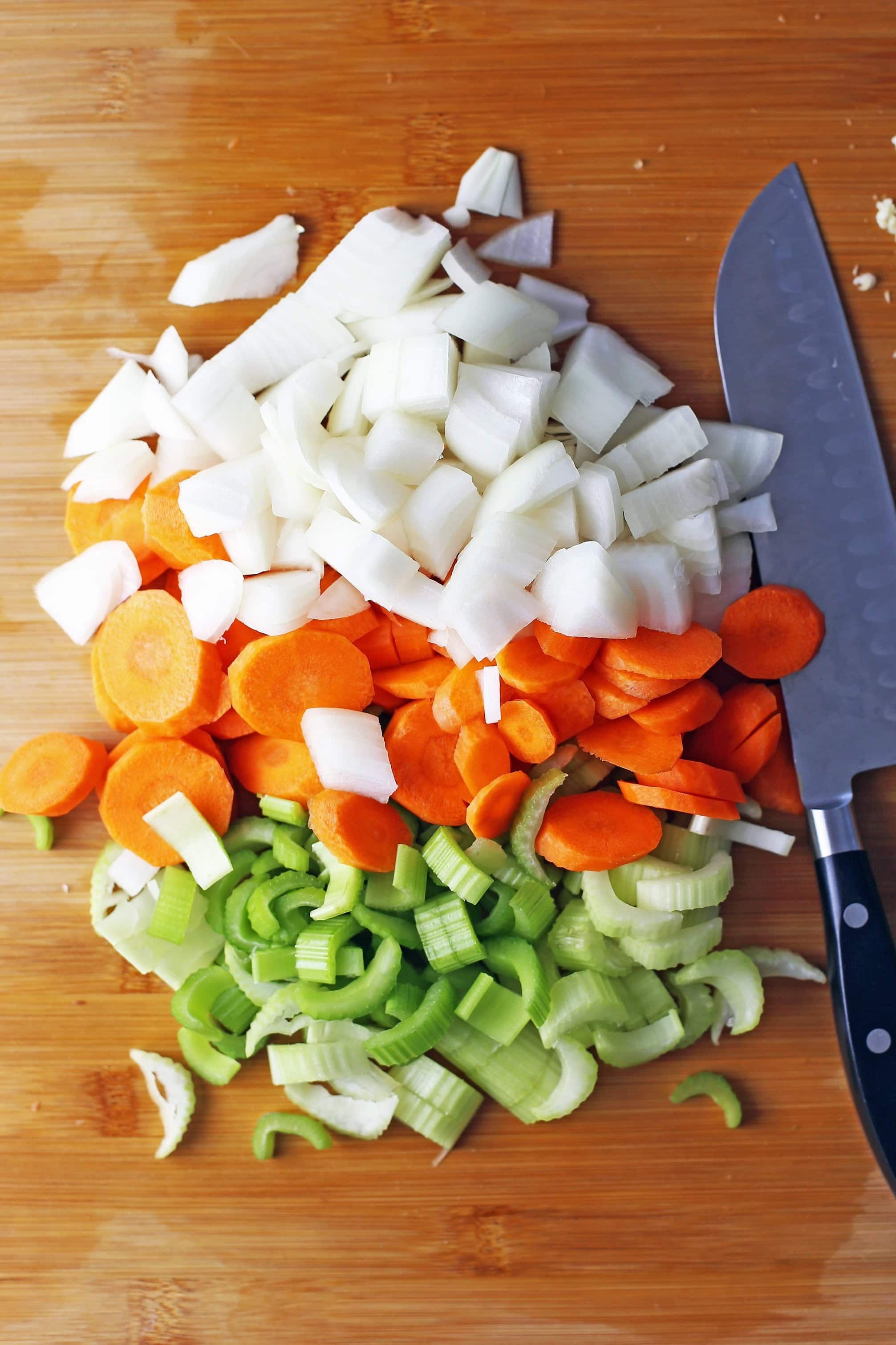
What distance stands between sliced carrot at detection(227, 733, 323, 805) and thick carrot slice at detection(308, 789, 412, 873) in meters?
0.04

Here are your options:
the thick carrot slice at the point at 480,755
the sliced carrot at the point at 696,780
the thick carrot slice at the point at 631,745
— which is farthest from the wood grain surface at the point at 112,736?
the thick carrot slice at the point at 480,755

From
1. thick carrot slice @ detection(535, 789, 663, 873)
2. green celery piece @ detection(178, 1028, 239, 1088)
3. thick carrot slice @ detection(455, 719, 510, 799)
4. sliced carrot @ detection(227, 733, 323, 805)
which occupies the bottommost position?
green celery piece @ detection(178, 1028, 239, 1088)

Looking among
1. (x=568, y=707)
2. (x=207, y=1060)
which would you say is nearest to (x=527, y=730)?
(x=568, y=707)

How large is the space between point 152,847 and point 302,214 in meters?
1.35

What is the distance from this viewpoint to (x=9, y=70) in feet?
6.66

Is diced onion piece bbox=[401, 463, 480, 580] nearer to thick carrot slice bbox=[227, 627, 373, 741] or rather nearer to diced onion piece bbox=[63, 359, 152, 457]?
thick carrot slice bbox=[227, 627, 373, 741]

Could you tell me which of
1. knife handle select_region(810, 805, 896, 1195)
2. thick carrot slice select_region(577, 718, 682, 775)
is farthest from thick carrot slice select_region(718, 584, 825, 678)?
knife handle select_region(810, 805, 896, 1195)

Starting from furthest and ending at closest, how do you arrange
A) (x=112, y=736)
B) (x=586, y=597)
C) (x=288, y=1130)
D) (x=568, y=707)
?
1. (x=112, y=736)
2. (x=288, y=1130)
3. (x=568, y=707)
4. (x=586, y=597)

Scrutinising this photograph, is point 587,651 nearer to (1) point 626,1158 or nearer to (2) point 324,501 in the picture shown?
(2) point 324,501

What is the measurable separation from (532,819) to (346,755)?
0.38 m

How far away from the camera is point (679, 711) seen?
183 cm

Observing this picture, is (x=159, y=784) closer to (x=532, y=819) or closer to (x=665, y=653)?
(x=532, y=819)

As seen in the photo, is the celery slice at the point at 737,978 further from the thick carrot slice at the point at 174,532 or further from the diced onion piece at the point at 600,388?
the thick carrot slice at the point at 174,532

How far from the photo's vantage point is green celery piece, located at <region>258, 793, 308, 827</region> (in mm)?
1926
